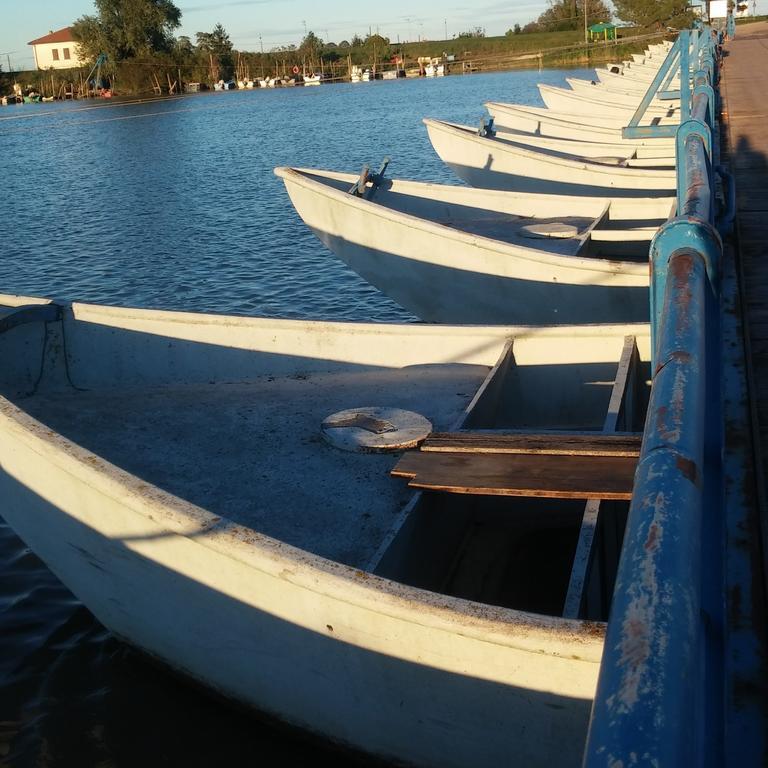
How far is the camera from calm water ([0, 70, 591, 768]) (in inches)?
175

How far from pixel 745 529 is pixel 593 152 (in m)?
12.7

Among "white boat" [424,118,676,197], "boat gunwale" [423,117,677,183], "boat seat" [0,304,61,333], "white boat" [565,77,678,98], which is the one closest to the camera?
"boat seat" [0,304,61,333]

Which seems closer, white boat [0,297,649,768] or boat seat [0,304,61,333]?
white boat [0,297,649,768]

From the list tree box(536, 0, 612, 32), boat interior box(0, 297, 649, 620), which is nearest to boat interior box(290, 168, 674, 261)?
boat interior box(0, 297, 649, 620)

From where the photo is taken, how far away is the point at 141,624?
4.36 metres

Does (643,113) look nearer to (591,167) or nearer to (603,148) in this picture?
(591,167)

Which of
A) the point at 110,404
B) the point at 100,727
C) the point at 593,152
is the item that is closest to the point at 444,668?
the point at 100,727

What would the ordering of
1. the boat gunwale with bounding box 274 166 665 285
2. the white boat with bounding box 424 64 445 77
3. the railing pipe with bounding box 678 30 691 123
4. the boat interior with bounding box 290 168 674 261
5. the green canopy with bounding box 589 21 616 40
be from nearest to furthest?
the boat gunwale with bounding box 274 166 665 285 → the railing pipe with bounding box 678 30 691 123 → the boat interior with bounding box 290 168 674 261 → the green canopy with bounding box 589 21 616 40 → the white boat with bounding box 424 64 445 77

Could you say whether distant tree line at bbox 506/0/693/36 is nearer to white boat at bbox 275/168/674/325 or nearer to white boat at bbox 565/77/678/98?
white boat at bbox 565/77/678/98

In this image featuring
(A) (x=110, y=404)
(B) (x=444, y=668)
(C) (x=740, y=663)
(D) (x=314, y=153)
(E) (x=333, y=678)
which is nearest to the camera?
(C) (x=740, y=663)

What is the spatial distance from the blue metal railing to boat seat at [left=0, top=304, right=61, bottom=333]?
17.4 ft

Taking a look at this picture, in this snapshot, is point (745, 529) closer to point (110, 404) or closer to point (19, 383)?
point (110, 404)

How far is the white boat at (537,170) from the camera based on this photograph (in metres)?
11.6

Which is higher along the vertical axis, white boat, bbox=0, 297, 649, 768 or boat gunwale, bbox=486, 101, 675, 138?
boat gunwale, bbox=486, 101, 675, 138
